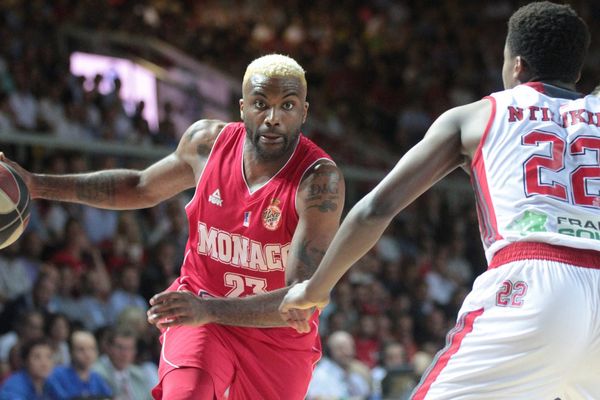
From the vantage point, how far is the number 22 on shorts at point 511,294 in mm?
3420

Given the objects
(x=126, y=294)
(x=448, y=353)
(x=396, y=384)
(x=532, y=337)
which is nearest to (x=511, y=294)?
(x=532, y=337)

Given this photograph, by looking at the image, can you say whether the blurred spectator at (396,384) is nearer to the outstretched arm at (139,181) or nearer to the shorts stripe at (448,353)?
the outstretched arm at (139,181)

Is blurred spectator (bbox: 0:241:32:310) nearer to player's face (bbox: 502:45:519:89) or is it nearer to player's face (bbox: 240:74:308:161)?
player's face (bbox: 240:74:308:161)

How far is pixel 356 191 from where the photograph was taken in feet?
42.4

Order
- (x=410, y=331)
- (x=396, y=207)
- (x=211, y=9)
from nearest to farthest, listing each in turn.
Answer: (x=396, y=207) < (x=410, y=331) < (x=211, y=9)

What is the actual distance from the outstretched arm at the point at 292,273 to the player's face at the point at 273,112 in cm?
22

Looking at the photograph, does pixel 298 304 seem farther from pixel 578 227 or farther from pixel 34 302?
pixel 34 302

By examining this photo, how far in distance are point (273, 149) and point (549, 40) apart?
169 centimetres

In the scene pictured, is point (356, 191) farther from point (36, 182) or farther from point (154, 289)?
point (36, 182)

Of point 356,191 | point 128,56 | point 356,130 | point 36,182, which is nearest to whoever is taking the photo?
point 36,182

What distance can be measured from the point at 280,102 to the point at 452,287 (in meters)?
8.74

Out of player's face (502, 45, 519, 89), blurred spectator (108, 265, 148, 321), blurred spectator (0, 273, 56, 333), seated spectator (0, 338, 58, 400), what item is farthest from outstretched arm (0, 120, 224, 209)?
blurred spectator (108, 265, 148, 321)

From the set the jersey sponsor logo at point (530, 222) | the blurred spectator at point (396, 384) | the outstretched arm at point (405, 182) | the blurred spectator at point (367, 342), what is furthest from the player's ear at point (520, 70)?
the blurred spectator at point (367, 342)

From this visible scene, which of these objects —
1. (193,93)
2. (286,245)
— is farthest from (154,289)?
(286,245)
